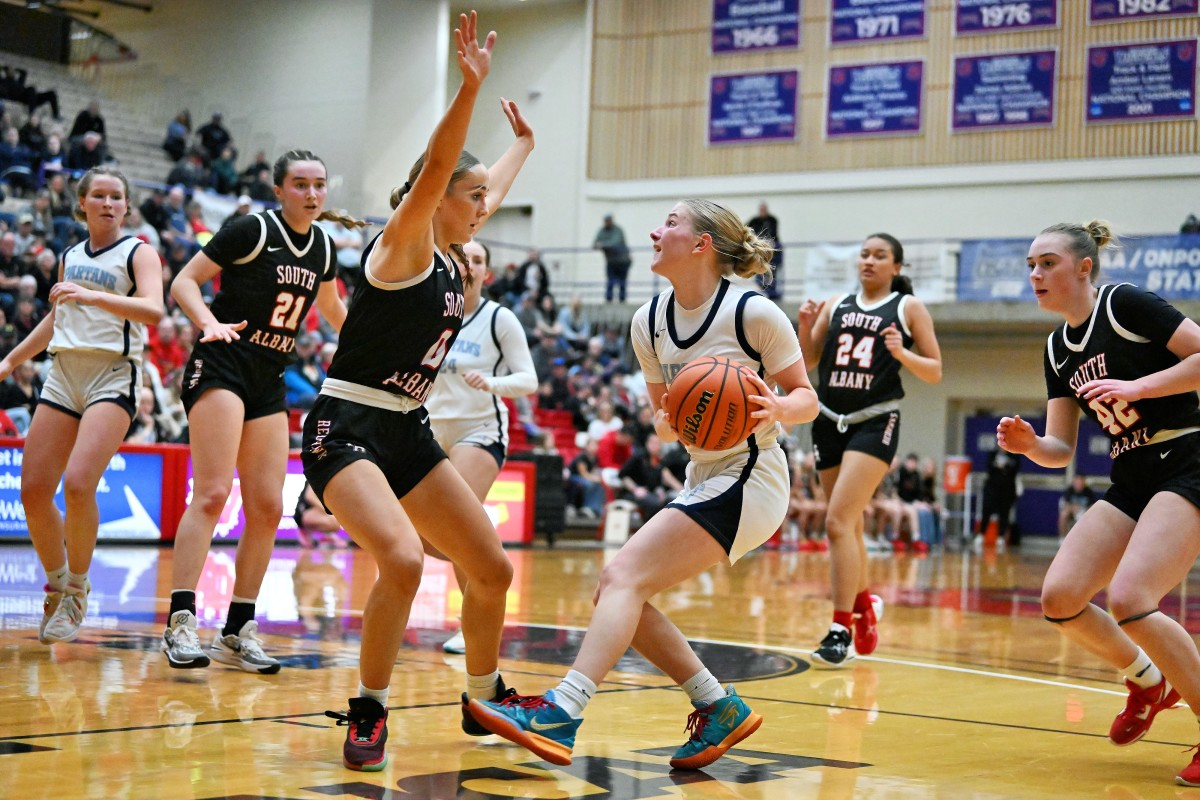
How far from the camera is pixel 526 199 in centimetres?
3030

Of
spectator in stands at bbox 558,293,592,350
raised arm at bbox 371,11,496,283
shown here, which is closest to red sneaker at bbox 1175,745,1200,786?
raised arm at bbox 371,11,496,283

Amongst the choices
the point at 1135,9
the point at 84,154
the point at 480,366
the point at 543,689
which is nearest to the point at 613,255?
the point at 1135,9

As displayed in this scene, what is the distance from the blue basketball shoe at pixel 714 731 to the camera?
4.35 metres

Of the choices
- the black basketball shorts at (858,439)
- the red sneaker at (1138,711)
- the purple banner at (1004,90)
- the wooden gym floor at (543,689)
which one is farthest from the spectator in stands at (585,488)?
the red sneaker at (1138,711)

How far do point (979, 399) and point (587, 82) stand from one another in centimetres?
1067

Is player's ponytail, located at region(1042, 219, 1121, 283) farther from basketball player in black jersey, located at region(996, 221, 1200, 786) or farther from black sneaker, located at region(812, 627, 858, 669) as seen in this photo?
black sneaker, located at region(812, 627, 858, 669)

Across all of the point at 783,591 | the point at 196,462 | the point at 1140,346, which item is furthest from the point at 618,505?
the point at 1140,346

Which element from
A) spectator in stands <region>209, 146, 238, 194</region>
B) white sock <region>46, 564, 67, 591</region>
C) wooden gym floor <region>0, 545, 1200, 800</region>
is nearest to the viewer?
wooden gym floor <region>0, 545, 1200, 800</region>

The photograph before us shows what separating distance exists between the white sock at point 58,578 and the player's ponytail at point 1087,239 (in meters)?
4.64

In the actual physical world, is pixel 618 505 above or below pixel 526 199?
below

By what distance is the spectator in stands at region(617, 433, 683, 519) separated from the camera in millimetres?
18797

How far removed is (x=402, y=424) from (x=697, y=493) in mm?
1006

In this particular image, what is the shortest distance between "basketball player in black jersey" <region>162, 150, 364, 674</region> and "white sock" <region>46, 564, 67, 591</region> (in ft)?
2.41

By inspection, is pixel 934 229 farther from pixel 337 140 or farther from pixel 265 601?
pixel 265 601
